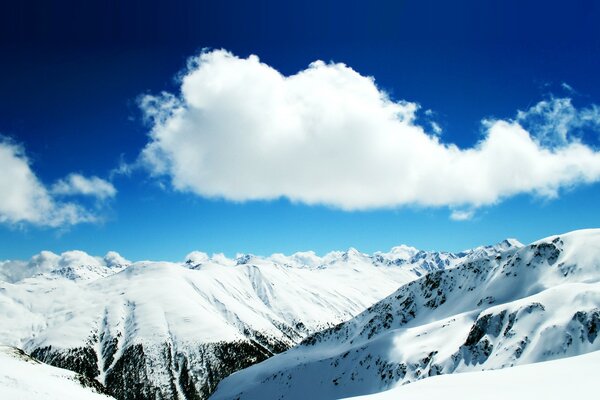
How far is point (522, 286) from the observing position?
135375 millimetres

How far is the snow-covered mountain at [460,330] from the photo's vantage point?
90.7 meters

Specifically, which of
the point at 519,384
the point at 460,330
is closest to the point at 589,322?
the point at 460,330

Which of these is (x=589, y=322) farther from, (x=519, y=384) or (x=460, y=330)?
(x=519, y=384)

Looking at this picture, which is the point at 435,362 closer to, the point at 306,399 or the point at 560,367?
the point at 306,399

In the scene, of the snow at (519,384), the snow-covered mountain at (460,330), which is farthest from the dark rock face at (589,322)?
the snow at (519,384)

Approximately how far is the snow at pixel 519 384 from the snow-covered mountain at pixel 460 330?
77.7 metres

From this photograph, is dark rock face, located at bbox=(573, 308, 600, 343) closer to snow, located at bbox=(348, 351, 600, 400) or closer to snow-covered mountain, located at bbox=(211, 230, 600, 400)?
snow-covered mountain, located at bbox=(211, 230, 600, 400)

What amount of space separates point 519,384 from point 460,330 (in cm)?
11082

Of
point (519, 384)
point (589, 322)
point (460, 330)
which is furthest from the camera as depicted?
point (460, 330)

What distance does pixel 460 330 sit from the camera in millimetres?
116562

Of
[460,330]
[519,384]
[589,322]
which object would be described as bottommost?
[589,322]

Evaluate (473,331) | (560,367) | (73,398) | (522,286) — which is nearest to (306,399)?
(473,331)

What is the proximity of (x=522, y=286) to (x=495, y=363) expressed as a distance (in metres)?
53.8

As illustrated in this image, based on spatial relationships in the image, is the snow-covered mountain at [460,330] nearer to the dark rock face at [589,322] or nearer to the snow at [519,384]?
the dark rock face at [589,322]
